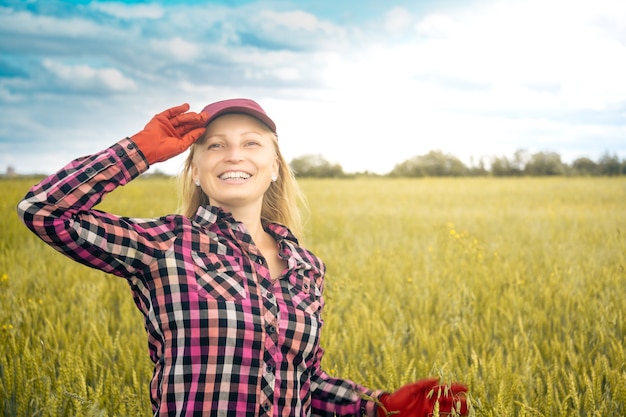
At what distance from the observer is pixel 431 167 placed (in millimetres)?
30781

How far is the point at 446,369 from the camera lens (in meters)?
2.62

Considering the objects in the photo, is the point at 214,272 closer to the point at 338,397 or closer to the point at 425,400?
the point at 338,397

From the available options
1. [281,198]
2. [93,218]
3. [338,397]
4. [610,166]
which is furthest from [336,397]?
[610,166]

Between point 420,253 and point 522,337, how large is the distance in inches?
98.3

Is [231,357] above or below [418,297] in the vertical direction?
above

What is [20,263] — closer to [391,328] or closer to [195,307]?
[391,328]

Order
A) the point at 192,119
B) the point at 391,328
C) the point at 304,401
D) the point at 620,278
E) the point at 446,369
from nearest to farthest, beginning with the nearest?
the point at 192,119 → the point at 304,401 → the point at 446,369 → the point at 391,328 → the point at 620,278

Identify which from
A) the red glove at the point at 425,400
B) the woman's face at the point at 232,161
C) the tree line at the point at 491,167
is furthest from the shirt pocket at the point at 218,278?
the tree line at the point at 491,167

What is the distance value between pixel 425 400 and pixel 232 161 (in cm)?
104

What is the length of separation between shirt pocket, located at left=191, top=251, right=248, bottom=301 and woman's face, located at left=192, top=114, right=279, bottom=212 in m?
0.24

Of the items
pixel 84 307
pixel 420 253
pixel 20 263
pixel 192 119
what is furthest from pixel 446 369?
pixel 20 263

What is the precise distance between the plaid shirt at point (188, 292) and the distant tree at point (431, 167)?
27.6 m

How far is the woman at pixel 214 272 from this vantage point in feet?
5.37

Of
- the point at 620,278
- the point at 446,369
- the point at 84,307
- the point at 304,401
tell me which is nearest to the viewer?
the point at 304,401
